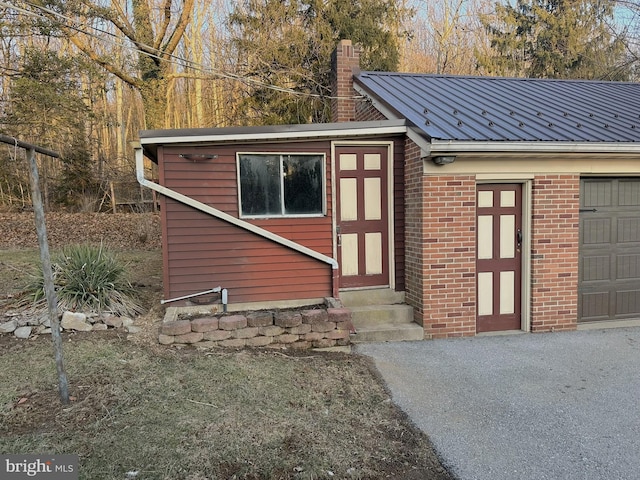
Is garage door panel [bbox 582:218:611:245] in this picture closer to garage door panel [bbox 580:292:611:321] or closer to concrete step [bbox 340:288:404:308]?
garage door panel [bbox 580:292:611:321]

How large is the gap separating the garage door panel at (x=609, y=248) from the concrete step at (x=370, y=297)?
2582 millimetres

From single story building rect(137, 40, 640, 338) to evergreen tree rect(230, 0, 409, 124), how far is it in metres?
8.66

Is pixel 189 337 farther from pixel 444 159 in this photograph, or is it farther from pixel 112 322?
pixel 444 159

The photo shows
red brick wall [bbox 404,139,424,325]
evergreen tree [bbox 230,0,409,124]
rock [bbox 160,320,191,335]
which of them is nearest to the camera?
rock [bbox 160,320,191,335]

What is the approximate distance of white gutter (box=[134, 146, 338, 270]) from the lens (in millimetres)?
5660

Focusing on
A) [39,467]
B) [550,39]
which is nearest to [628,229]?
[39,467]

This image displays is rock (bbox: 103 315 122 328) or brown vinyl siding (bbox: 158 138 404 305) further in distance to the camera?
brown vinyl siding (bbox: 158 138 404 305)

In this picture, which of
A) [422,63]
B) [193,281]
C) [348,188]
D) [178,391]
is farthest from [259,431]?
[422,63]

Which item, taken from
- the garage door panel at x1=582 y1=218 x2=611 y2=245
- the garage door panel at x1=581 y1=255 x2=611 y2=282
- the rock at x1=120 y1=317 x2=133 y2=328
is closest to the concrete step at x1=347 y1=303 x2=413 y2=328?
the garage door panel at x1=581 y1=255 x2=611 y2=282

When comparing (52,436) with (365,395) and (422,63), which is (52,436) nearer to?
(365,395)

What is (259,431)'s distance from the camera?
3.28 meters

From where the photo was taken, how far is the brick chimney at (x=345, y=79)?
8453 millimetres

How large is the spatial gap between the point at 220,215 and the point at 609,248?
17.8 ft

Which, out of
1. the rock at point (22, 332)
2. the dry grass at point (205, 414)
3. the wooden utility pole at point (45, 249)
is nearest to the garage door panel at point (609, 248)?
the dry grass at point (205, 414)
